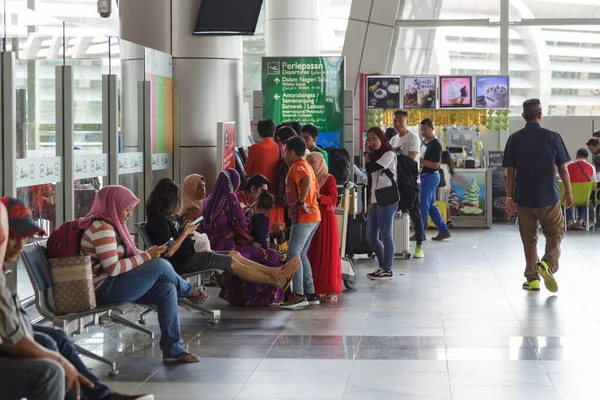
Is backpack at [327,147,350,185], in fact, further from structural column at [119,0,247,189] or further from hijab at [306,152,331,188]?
hijab at [306,152,331,188]

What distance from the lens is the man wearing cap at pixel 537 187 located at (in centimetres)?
914

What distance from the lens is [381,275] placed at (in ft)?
34.0

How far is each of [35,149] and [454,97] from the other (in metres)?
11.0

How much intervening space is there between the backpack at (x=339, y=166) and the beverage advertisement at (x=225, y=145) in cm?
112

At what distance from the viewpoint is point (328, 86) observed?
39.7 feet

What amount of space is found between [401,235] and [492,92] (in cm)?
547

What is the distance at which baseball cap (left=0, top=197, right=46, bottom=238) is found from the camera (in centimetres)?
415

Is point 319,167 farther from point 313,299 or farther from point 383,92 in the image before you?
point 383,92

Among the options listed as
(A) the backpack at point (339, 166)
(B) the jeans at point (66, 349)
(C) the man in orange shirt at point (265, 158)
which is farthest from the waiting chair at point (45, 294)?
(A) the backpack at point (339, 166)

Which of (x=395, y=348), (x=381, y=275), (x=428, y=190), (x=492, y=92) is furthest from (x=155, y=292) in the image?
(x=492, y=92)

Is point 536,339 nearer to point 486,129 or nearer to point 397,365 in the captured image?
point 397,365

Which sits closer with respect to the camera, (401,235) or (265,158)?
(265,158)

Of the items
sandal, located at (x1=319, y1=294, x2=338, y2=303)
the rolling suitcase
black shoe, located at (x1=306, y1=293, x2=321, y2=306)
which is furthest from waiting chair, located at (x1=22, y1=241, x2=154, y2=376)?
the rolling suitcase

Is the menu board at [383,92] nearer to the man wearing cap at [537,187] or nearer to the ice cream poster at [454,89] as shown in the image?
the ice cream poster at [454,89]
